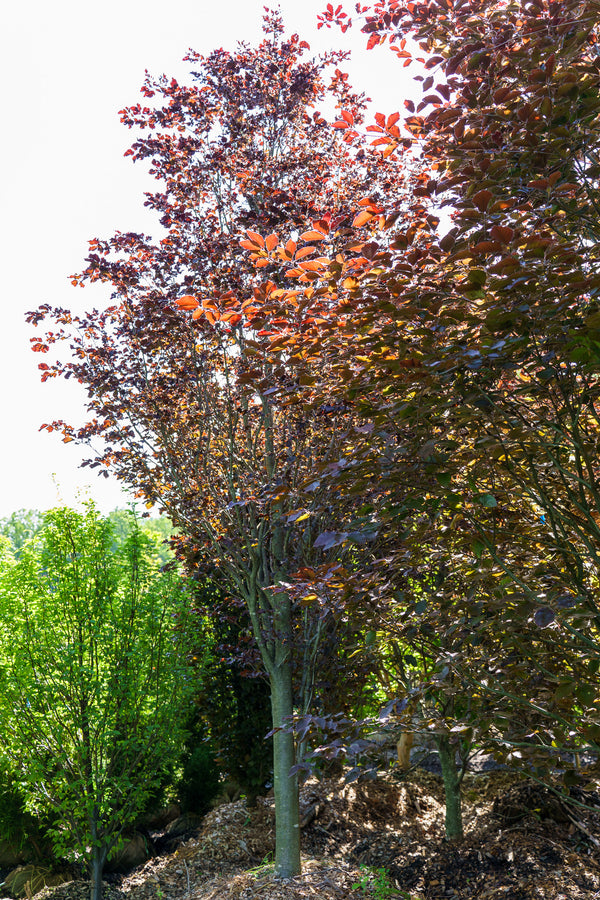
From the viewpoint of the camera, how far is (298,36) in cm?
559

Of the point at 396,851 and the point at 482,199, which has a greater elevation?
the point at 482,199

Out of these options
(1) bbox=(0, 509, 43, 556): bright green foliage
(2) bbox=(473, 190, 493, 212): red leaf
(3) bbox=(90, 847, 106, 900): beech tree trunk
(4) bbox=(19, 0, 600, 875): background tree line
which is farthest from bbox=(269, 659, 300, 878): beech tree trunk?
(1) bbox=(0, 509, 43, 556): bright green foliage

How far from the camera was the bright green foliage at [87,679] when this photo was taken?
564cm

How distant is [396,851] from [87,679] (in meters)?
2.93

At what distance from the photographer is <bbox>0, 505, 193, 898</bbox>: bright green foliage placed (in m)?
5.64

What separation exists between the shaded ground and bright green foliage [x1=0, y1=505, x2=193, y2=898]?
0.87m

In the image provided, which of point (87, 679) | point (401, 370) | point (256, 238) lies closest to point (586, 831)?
point (401, 370)

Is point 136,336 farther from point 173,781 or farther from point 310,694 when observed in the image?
point 173,781

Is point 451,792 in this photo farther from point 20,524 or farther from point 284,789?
point 20,524

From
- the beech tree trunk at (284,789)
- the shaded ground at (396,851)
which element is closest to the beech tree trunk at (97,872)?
the shaded ground at (396,851)

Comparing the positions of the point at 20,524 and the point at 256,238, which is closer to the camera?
the point at 256,238

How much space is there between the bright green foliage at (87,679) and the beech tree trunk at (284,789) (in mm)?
1411

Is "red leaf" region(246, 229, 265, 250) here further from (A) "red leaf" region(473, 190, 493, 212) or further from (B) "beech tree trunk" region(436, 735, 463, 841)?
(B) "beech tree trunk" region(436, 735, 463, 841)

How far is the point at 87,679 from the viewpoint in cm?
565
